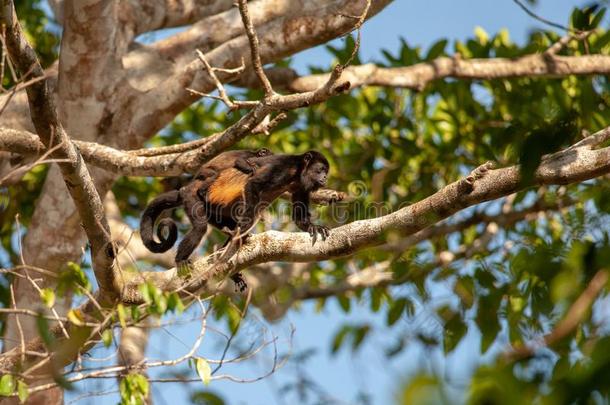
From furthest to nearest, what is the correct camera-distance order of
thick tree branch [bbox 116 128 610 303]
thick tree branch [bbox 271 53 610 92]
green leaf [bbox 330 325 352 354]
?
thick tree branch [bbox 271 53 610 92]
thick tree branch [bbox 116 128 610 303]
green leaf [bbox 330 325 352 354]

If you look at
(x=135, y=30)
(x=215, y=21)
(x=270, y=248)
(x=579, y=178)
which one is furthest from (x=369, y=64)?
(x=579, y=178)

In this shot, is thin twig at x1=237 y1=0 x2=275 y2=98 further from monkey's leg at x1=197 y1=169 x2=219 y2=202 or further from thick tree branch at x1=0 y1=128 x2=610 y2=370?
monkey's leg at x1=197 y1=169 x2=219 y2=202

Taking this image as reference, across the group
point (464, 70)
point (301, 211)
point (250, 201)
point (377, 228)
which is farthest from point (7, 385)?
point (464, 70)

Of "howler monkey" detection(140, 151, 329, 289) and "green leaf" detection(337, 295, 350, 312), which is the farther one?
"green leaf" detection(337, 295, 350, 312)

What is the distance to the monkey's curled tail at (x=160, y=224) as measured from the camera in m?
5.95

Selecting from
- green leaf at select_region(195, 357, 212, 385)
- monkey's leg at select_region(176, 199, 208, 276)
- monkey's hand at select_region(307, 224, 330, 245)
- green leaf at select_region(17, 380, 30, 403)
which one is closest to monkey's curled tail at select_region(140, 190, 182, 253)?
monkey's leg at select_region(176, 199, 208, 276)

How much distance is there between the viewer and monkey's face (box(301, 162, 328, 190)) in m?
6.53

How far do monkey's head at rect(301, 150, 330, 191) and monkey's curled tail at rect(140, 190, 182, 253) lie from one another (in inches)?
39.9

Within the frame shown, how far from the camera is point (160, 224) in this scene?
6.01 metres

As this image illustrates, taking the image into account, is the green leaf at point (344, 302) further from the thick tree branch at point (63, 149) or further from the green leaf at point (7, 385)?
the green leaf at point (7, 385)

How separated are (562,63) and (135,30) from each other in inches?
152

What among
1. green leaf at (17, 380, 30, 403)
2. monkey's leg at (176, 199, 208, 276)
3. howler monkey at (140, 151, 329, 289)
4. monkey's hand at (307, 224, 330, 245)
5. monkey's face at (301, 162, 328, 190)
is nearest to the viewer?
green leaf at (17, 380, 30, 403)

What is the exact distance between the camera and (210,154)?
4844mm

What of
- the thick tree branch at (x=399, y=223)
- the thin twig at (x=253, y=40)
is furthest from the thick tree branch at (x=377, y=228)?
the thin twig at (x=253, y=40)
